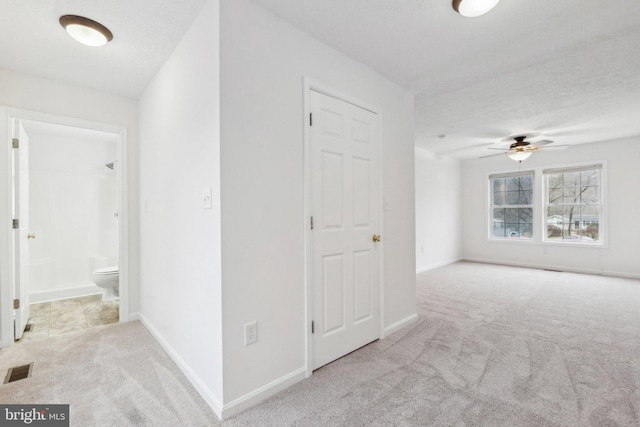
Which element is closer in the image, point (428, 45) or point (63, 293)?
point (428, 45)

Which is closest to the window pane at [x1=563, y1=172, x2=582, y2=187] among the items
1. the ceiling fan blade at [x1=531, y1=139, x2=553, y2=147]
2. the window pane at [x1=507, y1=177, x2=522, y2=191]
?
the window pane at [x1=507, y1=177, x2=522, y2=191]

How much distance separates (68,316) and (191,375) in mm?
2417

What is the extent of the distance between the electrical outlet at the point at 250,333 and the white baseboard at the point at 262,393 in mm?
311

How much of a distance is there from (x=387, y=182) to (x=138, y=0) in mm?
2256

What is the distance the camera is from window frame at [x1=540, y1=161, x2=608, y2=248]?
5.37 metres

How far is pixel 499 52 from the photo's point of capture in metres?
2.38

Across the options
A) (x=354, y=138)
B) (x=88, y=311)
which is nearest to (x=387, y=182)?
(x=354, y=138)

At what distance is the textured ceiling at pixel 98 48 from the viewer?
1795 millimetres

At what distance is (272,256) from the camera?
187 cm

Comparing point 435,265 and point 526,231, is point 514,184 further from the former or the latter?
point 435,265

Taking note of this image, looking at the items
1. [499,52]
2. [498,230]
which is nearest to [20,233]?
[499,52]

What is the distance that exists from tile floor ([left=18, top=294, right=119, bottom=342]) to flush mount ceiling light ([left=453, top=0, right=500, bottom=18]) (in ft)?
13.7

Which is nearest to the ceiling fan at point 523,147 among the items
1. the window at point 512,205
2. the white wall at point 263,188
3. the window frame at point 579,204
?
the window frame at point 579,204

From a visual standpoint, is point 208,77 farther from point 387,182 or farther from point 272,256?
point 387,182
